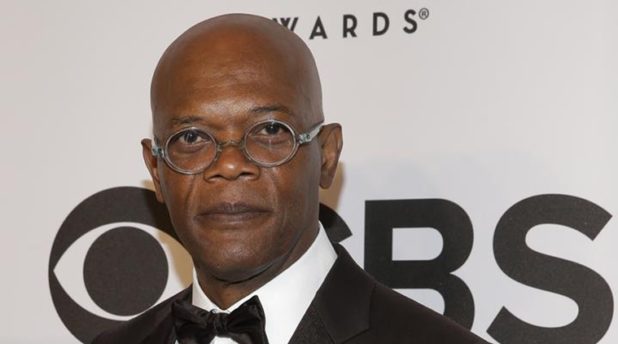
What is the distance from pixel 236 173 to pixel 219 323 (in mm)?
235

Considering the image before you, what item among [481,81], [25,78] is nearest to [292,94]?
[481,81]

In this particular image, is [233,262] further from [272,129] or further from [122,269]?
[122,269]

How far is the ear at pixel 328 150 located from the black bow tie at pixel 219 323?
22 centimetres

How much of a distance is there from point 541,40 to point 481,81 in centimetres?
12

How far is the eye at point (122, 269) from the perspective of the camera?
236cm

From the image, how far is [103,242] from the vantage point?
2416mm

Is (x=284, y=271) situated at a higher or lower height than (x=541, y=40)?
lower

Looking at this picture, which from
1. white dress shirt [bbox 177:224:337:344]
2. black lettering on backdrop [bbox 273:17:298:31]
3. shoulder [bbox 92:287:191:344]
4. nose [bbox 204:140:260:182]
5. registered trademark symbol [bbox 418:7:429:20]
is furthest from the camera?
black lettering on backdrop [bbox 273:17:298:31]

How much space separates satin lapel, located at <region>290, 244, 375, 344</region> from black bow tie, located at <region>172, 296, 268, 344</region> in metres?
0.06

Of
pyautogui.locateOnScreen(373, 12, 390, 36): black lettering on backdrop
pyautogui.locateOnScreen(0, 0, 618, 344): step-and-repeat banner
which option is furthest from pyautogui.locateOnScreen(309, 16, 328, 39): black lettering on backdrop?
pyautogui.locateOnScreen(373, 12, 390, 36): black lettering on backdrop

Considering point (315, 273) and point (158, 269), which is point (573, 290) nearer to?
point (315, 273)

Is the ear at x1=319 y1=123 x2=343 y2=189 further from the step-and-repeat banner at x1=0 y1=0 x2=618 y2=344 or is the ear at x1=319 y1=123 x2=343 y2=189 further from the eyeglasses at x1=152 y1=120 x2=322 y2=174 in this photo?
the step-and-repeat banner at x1=0 y1=0 x2=618 y2=344

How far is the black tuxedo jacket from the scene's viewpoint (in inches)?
67.0

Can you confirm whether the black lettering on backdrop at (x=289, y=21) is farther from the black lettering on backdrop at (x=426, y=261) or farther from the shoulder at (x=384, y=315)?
the shoulder at (x=384, y=315)
